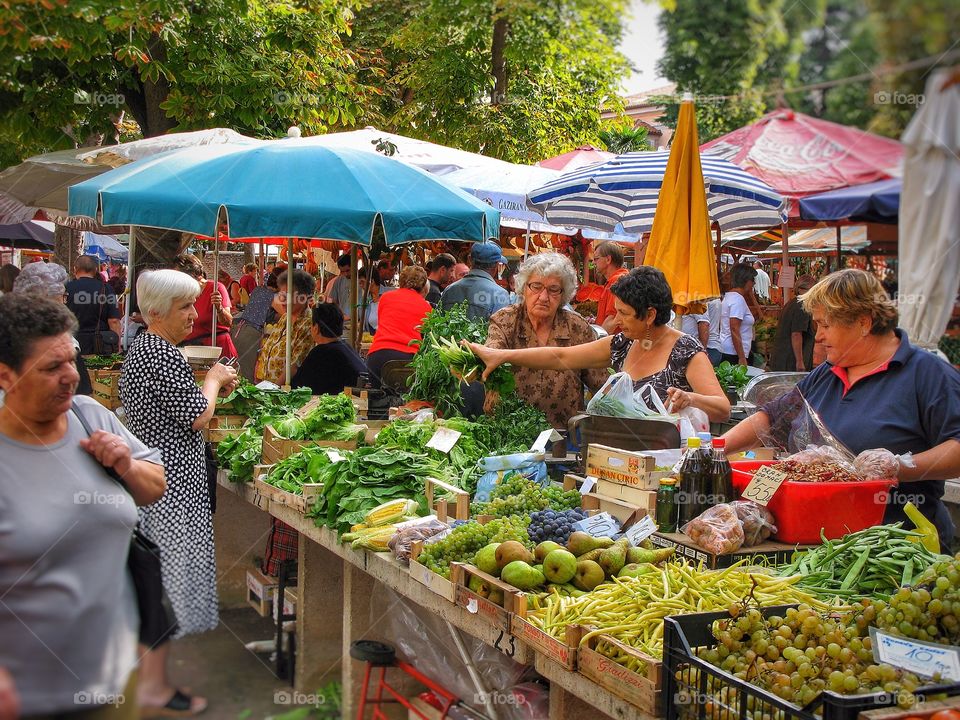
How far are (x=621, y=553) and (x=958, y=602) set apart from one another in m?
1.08

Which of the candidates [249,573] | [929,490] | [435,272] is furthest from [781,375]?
[435,272]

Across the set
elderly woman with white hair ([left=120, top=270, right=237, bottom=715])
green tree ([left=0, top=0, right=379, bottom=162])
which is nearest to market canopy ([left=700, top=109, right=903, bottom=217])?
elderly woman with white hair ([left=120, top=270, right=237, bottom=715])

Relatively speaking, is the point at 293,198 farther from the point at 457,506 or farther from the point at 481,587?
the point at 481,587

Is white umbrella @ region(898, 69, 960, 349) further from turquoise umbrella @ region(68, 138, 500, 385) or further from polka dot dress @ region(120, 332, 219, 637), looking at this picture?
turquoise umbrella @ region(68, 138, 500, 385)

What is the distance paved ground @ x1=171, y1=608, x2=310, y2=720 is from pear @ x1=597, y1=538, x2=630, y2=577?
1187 mm

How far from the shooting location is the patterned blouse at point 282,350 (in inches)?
287

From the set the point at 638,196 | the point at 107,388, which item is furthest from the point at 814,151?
the point at 638,196

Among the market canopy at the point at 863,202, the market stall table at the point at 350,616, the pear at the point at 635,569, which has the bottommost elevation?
the market stall table at the point at 350,616

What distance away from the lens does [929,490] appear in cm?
326

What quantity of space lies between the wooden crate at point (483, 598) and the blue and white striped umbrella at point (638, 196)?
1359 millimetres

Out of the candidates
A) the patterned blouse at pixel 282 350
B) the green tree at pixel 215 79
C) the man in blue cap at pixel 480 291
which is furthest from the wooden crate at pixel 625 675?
the green tree at pixel 215 79

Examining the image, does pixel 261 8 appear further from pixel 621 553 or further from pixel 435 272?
pixel 621 553

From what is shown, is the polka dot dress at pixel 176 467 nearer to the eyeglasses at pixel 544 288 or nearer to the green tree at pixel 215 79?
the eyeglasses at pixel 544 288

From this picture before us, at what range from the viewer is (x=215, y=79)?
9336 millimetres
